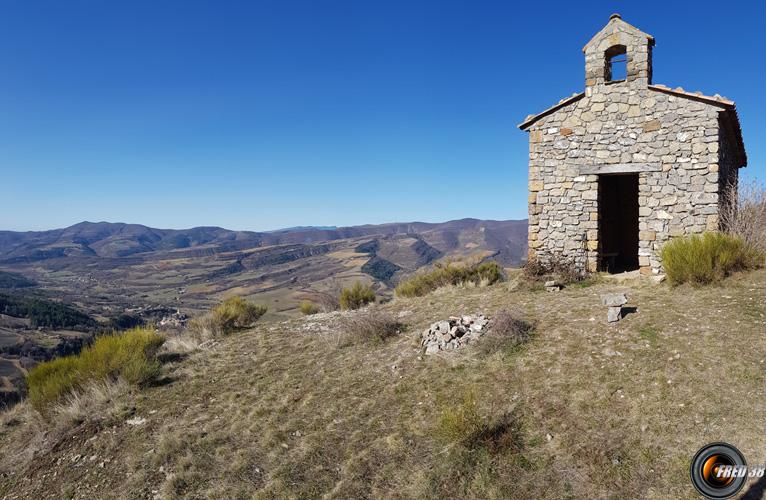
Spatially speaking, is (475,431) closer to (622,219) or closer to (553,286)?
(553,286)

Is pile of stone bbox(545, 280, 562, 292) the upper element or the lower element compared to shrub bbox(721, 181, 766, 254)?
lower

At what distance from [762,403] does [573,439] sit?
2.09 m

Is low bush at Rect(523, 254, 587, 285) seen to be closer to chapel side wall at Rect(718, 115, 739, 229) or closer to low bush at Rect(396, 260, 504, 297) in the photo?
low bush at Rect(396, 260, 504, 297)

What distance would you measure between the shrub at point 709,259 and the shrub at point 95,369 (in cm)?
1063

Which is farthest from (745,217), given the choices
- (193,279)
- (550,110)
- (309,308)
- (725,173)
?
(193,279)

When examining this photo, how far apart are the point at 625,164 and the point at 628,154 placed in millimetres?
239

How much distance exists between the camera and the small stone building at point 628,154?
996 cm

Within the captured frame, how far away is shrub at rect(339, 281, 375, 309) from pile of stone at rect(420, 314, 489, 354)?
6.69 meters

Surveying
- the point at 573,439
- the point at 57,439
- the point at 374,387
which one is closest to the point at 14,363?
the point at 57,439

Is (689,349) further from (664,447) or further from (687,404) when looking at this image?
(664,447)

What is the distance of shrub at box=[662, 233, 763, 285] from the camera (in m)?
8.79

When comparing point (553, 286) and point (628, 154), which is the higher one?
point (628, 154)

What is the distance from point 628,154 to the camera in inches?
420

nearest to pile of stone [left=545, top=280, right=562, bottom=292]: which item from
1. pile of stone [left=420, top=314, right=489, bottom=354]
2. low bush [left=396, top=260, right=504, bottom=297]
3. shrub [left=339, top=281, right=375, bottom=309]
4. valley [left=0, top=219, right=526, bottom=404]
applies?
pile of stone [left=420, top=314, right=489, bottom=354]
